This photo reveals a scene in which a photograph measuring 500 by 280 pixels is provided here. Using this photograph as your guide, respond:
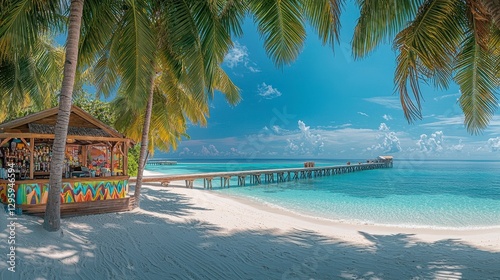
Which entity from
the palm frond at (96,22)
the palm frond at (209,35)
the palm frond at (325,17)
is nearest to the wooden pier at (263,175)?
the palm frond at (96,22)

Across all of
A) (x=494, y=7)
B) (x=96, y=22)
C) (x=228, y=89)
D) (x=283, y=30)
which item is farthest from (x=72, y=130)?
(x=494, y=7)

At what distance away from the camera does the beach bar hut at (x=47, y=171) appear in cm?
807

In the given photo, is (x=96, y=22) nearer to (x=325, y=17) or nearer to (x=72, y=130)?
(x=72, y=130)

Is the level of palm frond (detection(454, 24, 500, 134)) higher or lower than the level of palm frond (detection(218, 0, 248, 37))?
lower

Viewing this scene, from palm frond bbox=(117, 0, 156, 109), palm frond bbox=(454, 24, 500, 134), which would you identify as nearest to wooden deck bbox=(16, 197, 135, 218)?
palm frond bbox=(117, 0, 156, 109)

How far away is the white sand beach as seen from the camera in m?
5.12

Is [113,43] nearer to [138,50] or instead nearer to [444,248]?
[138,50]

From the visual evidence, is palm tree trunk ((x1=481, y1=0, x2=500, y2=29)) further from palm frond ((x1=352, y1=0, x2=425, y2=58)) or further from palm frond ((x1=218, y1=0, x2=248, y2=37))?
palm frond ((x1=218, y1=0, x2=248, y2=37))

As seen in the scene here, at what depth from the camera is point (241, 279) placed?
499 centimetres

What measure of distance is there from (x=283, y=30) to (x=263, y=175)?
149 feet

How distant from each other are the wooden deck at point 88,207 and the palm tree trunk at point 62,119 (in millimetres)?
1875

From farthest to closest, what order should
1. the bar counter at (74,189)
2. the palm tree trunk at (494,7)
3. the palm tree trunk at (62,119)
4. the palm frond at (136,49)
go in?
the bar counter at (74,189) < the palm frond at (136,49) < the palm tree trunk at (62,119) < the palm tree trunk at (494,7)

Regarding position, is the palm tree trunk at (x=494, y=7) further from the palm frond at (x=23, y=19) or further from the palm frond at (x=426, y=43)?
the palm frond at (x=23, y=19)

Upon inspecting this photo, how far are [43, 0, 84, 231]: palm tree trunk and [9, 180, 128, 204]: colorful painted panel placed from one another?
77.8 inches
